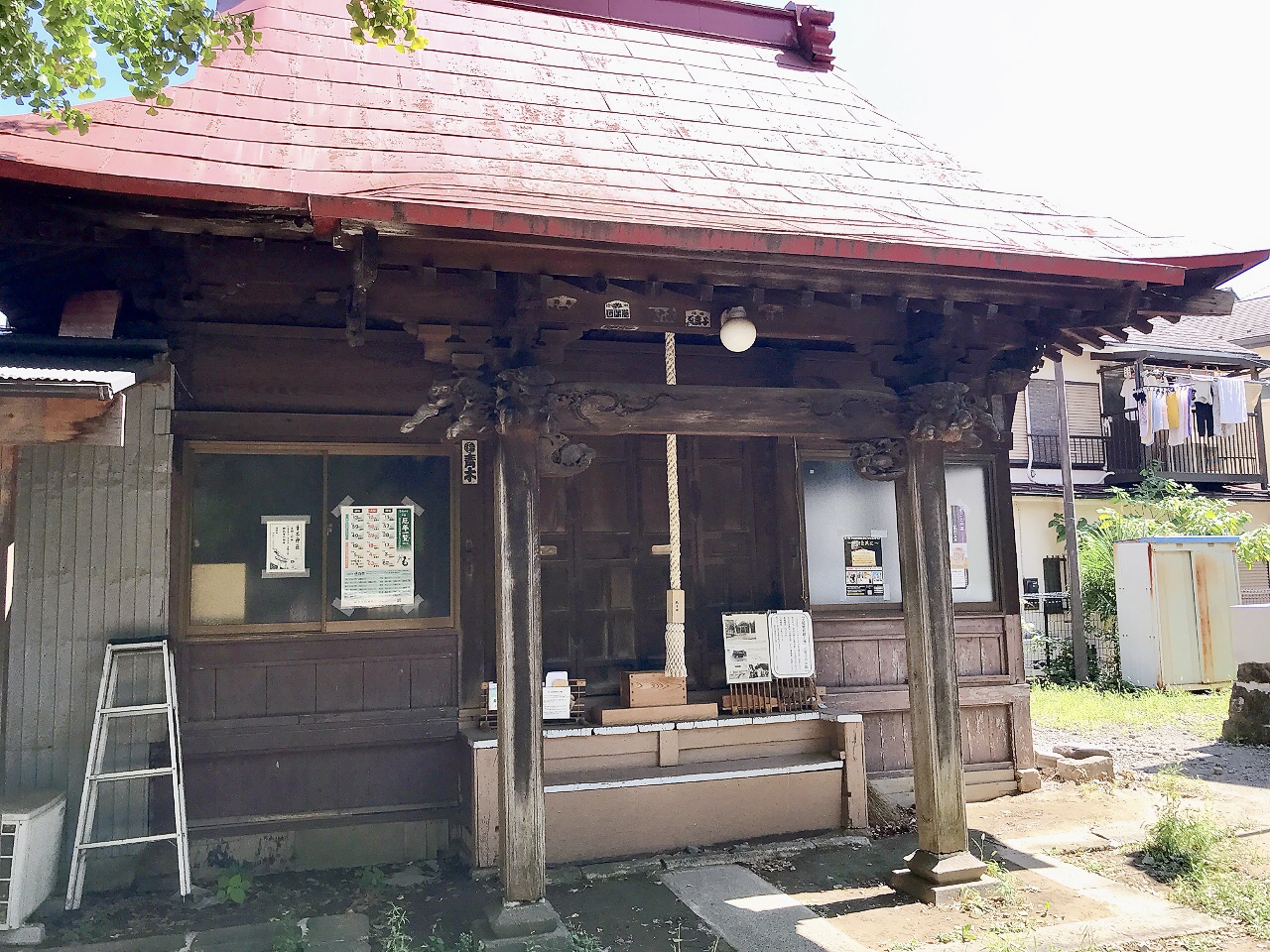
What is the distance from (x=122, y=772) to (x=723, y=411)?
4061mm

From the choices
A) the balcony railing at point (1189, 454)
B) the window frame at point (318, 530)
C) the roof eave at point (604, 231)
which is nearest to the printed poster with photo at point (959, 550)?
the roof eave at point (604, 231)

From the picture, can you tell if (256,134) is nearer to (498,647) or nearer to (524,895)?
(498,647)

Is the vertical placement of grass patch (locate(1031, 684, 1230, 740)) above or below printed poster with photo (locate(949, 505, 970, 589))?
below

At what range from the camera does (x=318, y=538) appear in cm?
564

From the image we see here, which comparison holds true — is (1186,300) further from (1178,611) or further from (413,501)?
(1178,611)

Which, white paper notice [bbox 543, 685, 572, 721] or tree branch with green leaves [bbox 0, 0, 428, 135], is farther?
white paper notice [bbox 543, 685, 572, 721]

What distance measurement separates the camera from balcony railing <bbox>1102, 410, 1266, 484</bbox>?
65.3 feet

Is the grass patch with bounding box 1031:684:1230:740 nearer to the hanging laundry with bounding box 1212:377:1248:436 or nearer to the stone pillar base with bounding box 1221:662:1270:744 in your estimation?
the stone pillar base with bounding box 1221:662:1270:744

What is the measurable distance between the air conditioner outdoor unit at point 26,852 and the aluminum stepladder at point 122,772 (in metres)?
0.13

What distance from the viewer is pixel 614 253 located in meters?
4.14

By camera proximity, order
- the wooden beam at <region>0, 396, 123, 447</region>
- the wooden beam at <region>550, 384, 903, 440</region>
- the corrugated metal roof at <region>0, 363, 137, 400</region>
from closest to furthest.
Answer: the corrugated metal roof at <region>0, 363, 137, 400</region> → the wooden beam at <region>0, 396, 123, 447</region> → the wooden beam at <region>550, 384, 903, 440</region>

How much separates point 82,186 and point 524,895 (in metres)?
3.80

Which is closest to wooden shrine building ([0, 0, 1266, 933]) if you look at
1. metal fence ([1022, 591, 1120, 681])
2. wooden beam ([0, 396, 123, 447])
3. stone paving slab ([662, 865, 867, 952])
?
stone paving slab ([662, 865, 867, 952])

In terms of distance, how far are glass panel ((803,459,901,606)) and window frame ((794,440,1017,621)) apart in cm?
5
